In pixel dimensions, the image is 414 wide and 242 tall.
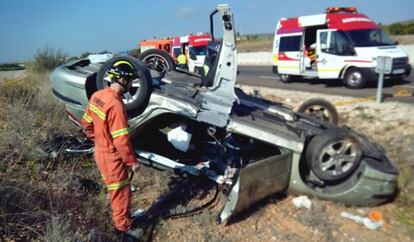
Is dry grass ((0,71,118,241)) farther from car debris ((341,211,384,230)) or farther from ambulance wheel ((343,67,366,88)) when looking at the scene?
ambulance wheel ((343,67,366,88))

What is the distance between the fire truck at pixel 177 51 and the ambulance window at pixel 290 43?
2915 millimetres

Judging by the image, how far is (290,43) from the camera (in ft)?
43.6

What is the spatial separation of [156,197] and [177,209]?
48 centimetres

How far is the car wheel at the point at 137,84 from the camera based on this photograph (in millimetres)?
3875

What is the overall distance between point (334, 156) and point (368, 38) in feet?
29.7

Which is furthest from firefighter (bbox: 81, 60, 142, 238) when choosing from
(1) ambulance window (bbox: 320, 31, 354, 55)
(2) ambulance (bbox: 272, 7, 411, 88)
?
(1) ambulance window (bbox: 320, 31, 354, 55)

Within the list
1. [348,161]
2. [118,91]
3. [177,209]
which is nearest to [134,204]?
[177,209]

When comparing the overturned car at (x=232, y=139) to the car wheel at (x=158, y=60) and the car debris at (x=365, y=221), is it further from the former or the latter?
the car wheel at (x=158, y=60)

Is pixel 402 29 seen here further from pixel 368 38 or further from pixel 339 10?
pixel 368 38

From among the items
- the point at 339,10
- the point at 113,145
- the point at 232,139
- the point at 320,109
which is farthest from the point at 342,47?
the point at 113,145

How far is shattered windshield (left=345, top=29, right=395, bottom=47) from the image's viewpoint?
11.1 metres

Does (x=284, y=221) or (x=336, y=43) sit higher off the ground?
(x=336, y=43)

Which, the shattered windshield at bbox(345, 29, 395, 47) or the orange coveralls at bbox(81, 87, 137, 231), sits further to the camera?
the shattered windshield at bbox(345, 29, 395, 47)

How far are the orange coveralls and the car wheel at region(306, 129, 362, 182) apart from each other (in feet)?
5.92
